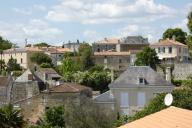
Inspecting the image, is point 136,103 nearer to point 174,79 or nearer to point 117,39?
point 174,79

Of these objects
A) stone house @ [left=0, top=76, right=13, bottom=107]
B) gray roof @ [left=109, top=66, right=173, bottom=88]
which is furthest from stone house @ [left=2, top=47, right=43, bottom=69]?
gray roof @ [left=109, top=66, right=173, bottom=88]

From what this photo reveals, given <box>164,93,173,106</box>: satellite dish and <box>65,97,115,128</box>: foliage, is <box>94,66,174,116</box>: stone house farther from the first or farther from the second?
<box>164,93,173,106</box>: satellite dish

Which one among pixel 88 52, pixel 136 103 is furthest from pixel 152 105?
pixel 88 52

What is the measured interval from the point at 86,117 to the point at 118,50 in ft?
361

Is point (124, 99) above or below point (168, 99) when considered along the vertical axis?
below

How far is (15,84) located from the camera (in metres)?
67.3

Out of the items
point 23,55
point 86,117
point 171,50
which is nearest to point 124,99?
point 86,117

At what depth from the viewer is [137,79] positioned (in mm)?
57094

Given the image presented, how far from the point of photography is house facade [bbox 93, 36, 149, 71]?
138m

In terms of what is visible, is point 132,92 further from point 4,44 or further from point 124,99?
point 4,44

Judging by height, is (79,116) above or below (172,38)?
below

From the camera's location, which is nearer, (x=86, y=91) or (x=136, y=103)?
(x=136, y=103)

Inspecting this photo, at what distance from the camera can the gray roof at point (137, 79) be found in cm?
5688

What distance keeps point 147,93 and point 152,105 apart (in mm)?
20804
